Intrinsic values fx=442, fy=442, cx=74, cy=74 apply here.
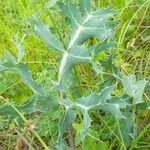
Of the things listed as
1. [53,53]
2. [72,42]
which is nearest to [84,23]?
[72,42]

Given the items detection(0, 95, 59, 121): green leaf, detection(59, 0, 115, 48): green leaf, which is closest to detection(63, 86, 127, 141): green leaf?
detection(0, 95, 59, 121): green leaf

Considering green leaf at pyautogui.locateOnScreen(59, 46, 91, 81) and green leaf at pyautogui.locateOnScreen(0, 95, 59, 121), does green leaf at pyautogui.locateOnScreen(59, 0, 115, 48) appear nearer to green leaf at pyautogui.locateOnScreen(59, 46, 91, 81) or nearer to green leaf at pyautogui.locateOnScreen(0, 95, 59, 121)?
green leaf at pyautogui.locateOnScreen(59, 46, 91, 81)

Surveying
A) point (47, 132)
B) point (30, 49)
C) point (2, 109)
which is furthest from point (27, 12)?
point (2, 109)

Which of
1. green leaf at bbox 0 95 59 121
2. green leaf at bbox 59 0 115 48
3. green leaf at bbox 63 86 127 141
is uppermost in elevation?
green leaf at bbox 59 0 115 48

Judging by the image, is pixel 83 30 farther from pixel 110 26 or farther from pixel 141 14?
pixel 141 14

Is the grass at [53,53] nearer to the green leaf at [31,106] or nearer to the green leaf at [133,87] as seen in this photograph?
the green leaf at [133,87]

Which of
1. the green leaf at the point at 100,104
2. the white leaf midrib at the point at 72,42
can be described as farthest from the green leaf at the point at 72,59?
the green leaf at the point at 100,104

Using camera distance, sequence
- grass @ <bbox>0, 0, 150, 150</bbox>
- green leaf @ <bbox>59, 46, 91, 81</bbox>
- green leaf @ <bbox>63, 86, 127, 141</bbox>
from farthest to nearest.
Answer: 1. grass @ <bbox>0, 0, 150, 150</bbox>
2. green leaf @ <bbox>59, 46, 91, 81</bbox>
3. green leaf @ <bbox>63, 86, 127, 141</bbox>

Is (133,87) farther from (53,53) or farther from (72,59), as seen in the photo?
(53,53)

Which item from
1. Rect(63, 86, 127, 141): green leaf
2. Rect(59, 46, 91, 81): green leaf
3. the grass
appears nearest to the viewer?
Rect(63, 86, 127, 141): green leaf
